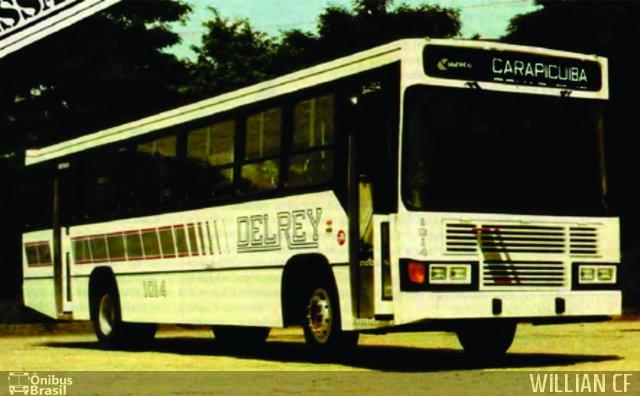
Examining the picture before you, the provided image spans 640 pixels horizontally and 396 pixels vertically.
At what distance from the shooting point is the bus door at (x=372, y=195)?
15047mm

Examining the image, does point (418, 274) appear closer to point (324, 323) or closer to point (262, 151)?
point (324, 323)

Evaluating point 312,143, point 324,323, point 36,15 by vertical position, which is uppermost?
point 36,15

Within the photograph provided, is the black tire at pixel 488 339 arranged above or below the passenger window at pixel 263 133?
below

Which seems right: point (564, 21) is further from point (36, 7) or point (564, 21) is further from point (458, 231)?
point (458, 231)

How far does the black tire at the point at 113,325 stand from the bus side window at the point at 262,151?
477 centimetres

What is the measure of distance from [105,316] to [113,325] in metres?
0.43

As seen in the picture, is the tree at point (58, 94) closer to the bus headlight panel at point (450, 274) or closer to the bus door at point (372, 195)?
the bus door at point (372, 195)

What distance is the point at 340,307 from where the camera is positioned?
1576cm

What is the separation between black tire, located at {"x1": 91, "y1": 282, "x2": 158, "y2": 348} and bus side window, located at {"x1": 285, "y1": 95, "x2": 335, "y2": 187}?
6.03 meters

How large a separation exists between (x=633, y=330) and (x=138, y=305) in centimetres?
826

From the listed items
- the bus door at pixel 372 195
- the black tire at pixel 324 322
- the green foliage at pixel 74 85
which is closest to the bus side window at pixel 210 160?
the black tire at pixel 324 322

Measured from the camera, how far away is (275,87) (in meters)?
17.6

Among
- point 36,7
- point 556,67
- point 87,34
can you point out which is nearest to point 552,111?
point 556,67

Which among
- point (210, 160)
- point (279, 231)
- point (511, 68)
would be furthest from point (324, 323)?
point (210, 160)
